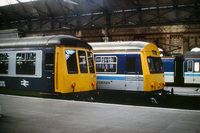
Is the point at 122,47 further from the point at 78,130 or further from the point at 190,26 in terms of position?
the point at 190,26

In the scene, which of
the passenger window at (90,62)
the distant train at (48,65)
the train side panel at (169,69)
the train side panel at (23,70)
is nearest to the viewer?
the distant train at (48,65)

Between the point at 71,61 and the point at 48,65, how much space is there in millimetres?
982

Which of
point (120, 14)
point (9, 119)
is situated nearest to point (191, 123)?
point (9, 119)

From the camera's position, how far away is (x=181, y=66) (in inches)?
877

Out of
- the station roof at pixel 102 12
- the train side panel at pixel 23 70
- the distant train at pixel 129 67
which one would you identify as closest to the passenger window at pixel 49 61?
the train side panel at pixel 23 70

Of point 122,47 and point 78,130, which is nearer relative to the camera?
point 78,130

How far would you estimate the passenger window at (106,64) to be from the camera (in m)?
13.0

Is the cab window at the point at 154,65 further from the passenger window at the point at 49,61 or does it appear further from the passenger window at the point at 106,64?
the passenger window at the point at 49,61

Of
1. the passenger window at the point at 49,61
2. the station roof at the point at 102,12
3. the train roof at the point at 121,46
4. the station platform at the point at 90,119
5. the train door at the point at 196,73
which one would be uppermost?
the station roof at the point at 102,12

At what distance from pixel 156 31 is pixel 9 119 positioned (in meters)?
20.4

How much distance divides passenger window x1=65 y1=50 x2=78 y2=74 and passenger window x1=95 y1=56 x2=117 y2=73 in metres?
2.80

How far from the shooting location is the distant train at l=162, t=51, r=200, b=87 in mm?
21266

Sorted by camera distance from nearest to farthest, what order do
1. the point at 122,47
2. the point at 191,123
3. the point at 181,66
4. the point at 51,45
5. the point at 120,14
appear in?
the point at 191,123 < the point at 51,45 < the point at 122,47 < the point at 181,66 < the point at 120,14

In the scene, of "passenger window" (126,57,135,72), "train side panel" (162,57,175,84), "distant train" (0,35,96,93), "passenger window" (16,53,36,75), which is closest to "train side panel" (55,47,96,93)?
"distant train" (0,35,96,93)
